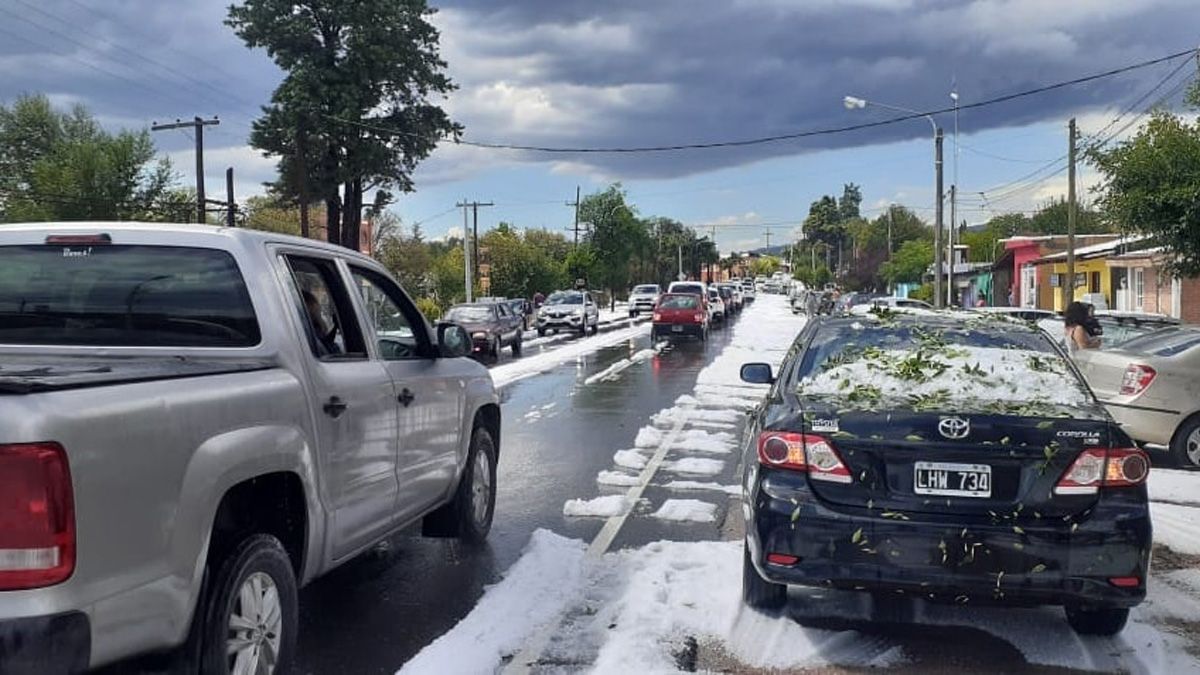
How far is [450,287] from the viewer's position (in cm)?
6775

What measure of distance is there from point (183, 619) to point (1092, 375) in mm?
10265

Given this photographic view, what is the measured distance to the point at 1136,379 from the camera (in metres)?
10.6

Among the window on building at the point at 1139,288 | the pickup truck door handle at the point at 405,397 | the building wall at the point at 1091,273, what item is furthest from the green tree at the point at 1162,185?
the building wall at the point at 1091,273

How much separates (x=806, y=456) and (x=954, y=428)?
672 millimetres

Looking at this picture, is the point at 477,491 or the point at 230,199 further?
the point at 230,199

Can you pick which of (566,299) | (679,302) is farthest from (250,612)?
(566,299)

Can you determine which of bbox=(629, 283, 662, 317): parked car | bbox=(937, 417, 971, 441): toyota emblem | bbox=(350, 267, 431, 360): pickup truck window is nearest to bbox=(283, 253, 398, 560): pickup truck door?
bbox=(350, 267, 431, 360): pickup truck window

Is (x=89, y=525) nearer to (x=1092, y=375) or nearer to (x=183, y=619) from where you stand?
(x=183, y=619)

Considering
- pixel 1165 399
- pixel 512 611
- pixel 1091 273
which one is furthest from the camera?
pixel 1091 273

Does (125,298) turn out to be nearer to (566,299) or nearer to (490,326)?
(490,326)

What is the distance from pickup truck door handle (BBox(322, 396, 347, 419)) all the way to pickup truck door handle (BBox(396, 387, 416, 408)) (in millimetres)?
723

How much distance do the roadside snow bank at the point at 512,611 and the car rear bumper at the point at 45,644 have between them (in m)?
1.91

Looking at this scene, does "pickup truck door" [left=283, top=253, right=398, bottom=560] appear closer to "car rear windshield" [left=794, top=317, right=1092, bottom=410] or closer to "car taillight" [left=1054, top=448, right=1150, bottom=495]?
"car rear windshield" [left=794, top=317, right=1092, bottom=410]

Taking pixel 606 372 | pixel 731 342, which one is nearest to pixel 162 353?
pixel 606 372
